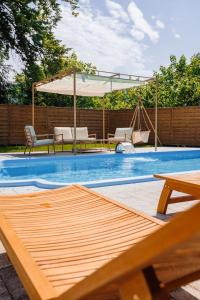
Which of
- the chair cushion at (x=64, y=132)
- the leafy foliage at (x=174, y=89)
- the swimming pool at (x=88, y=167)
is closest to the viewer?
the swimming pool at (x=88, y=167)

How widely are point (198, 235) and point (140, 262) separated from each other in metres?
0.13

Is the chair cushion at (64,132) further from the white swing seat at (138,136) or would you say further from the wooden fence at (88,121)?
the wooden fence at (88,121)

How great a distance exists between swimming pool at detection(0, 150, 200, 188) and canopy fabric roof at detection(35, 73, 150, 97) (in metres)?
2.27

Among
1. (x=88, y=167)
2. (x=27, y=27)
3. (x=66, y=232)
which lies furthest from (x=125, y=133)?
(x=66, y=232)

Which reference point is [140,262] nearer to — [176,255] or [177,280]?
[176,255]

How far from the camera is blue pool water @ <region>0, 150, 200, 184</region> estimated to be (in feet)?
23.7

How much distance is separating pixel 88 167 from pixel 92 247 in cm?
698

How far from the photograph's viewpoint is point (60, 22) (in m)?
17.0

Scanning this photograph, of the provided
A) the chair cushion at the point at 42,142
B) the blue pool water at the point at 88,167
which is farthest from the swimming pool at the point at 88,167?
the chair cushion at the point at 42,142

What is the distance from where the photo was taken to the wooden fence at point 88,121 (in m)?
14.3

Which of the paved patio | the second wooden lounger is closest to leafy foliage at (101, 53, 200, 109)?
the paved patio

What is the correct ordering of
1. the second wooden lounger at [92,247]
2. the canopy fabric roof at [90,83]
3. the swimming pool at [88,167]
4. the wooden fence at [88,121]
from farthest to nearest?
the wooden fence at [88,121] → the canopy fabric roof at [90,83] → the swimming pool at [88,167] → the second wooden lounger at [92,247]

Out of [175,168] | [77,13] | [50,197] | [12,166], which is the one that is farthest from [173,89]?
[50,197]

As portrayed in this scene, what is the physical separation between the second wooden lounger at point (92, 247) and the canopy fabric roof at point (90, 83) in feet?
24.9
